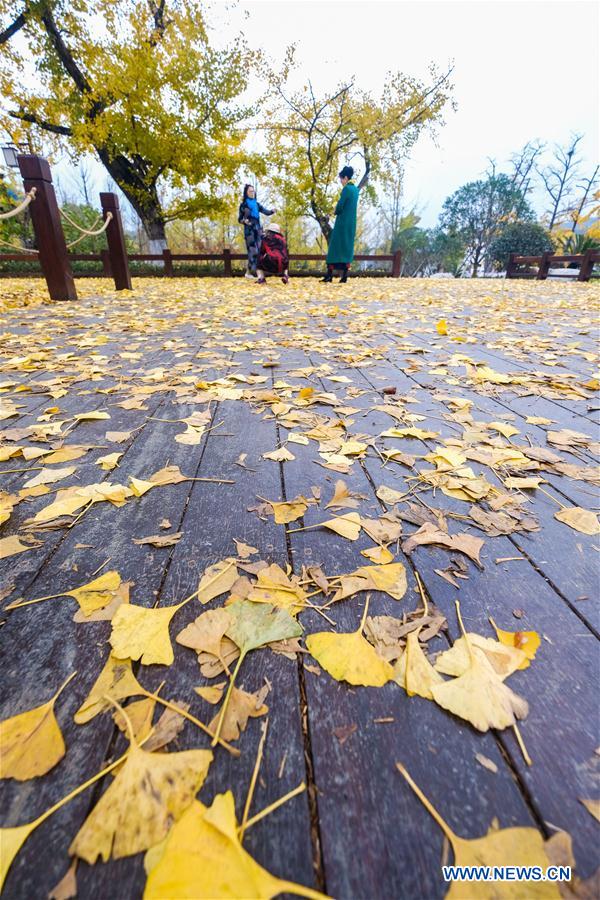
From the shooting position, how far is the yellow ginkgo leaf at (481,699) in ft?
2.00

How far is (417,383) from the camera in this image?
216 centimetres

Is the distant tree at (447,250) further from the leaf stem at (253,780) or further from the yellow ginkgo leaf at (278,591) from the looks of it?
the leaf stem at (253,780)

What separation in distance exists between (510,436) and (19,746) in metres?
1.62

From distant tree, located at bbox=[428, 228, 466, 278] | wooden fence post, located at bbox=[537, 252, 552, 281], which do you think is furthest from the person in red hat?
distant tree, located at bbox=[428, 228, 466, 278]

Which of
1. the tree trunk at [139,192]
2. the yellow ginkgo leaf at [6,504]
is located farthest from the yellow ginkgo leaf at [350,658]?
the tree trunk at [139,192]

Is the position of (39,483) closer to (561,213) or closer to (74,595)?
(74,595)

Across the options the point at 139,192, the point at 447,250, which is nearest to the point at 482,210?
the point at 447,250

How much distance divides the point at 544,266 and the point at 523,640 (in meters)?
14.7

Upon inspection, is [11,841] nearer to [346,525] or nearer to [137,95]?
[346,525]

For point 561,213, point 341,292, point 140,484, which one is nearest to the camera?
point 140,484

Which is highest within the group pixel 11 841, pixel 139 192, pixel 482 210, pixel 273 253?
pixel 482 210

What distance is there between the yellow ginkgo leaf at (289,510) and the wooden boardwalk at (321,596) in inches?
1.0

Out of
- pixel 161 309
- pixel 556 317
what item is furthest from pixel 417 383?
pixel 161 309

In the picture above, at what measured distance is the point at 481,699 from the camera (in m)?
0.63
